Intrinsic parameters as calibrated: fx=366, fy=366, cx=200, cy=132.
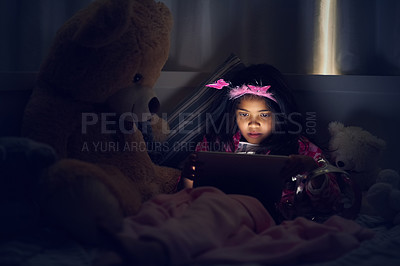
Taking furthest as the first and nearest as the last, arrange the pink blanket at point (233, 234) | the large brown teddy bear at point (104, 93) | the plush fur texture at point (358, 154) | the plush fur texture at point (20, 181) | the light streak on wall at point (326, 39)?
the light streak on wall at point (326, 39) → the plush fur texture at point (358, 154) → the large brown teddy bear at point (104, 93) → the plush fur texture at point (20, 181) → the pink blanket at point (233, 234)

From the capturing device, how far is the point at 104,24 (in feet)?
3.33

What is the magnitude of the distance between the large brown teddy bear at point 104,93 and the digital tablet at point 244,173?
0.71 feet

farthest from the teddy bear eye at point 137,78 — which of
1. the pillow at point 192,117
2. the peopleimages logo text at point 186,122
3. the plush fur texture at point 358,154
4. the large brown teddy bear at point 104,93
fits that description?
the plush fur texture at point 358,154

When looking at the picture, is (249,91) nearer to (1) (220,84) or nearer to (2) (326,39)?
(1) (220,84)

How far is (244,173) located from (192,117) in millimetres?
442

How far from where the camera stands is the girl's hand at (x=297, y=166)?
1.11 m

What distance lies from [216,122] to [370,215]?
0.66 metres

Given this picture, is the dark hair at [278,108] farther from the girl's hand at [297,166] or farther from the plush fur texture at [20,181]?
the plush fur texture at [20,181]

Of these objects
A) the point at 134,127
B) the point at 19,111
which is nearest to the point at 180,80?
the point at 134,127

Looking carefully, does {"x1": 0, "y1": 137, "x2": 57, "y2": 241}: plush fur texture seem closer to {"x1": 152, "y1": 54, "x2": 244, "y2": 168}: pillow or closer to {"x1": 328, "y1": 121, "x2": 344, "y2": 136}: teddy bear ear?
{"x1": 152, "y1": 54, "x2": 244, "y2": 168}: pillow

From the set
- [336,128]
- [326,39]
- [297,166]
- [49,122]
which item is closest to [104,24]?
[49,122]

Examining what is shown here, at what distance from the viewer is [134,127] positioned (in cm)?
126

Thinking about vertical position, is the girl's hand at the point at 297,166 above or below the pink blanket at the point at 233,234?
above

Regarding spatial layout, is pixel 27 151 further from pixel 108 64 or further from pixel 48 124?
pixel 108 64
